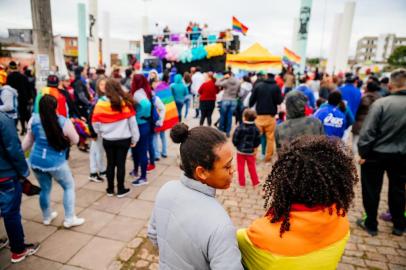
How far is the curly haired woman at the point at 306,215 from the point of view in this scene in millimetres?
1188

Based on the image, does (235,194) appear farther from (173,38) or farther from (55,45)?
(173,38)

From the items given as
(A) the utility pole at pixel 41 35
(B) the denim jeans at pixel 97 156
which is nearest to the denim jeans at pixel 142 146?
(B) the denim jeans at pixel 97 156

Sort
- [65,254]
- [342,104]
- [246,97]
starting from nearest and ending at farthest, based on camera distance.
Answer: [65,254]
[342,104]
[246,97]

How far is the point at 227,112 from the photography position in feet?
27.4

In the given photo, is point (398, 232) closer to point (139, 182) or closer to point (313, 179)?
point (313, 179)

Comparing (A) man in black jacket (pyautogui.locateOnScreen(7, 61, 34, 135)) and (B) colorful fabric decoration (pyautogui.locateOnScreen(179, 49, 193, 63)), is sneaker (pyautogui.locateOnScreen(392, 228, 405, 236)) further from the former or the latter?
(B) colorful fabric decoration (pyautogui.locateOnScreen(179, 49, 193, 63))

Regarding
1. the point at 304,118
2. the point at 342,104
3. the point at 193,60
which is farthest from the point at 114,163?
the point at 193,60

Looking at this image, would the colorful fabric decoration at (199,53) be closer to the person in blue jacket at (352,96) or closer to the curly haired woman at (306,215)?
the person in blue jacket at (352,96)

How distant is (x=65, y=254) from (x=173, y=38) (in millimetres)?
17345

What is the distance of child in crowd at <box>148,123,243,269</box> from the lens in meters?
1.20

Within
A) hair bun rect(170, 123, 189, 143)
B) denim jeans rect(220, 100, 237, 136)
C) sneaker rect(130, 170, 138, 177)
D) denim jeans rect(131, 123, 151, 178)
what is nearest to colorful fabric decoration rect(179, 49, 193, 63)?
denim jeans rect(220, 100, 237, 136)

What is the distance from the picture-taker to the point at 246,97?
831 centimetres

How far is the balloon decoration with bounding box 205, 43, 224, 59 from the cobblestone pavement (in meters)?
13.1

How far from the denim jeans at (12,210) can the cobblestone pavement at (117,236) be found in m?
0.27
